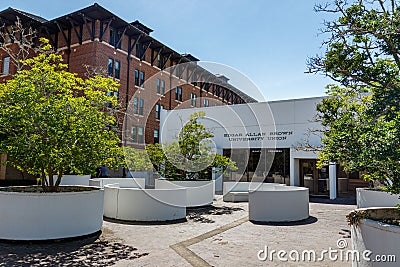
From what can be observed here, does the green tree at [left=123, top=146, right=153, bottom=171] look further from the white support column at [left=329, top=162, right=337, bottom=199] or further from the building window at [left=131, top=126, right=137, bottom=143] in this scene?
the building window at [left=131, top=126, right=137, bottom=143]

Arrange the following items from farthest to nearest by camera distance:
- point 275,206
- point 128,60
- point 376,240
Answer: point 128,60, point 275,206, point 376,240

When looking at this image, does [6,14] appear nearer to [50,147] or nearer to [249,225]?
[50,147]

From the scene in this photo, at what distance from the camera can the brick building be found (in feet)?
84.0

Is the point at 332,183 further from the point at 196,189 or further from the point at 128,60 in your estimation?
the point at 128,60

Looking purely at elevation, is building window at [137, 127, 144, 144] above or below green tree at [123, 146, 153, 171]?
above

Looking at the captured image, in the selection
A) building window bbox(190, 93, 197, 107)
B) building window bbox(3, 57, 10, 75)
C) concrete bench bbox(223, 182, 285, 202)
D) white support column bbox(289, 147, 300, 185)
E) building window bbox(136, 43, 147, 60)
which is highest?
building window bbox(136, 43, 147, 60)

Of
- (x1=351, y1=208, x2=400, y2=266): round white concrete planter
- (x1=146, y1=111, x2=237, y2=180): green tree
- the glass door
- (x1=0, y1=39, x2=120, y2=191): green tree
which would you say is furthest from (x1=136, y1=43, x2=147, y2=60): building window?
(x1=351, y1=208, x2=400, y2=266): round white concrete planter

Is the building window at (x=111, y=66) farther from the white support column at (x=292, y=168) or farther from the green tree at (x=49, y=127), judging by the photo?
the green tree at (x=49, y=127)

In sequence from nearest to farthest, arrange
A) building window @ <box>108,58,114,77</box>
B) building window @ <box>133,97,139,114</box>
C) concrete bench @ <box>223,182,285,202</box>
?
concrete bench @ <box>223,182,285,202</box>
building window @ <box>108,58,114,77</box>
building window @ <box>133,97,139,114</box>

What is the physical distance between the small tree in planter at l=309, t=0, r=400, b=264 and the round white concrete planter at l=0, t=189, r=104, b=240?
5.56m

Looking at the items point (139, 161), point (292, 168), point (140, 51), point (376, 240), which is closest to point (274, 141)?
point (292, 168)

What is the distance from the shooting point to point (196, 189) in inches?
517

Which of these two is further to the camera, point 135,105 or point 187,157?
point 135,105

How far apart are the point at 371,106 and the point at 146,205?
265 inches
